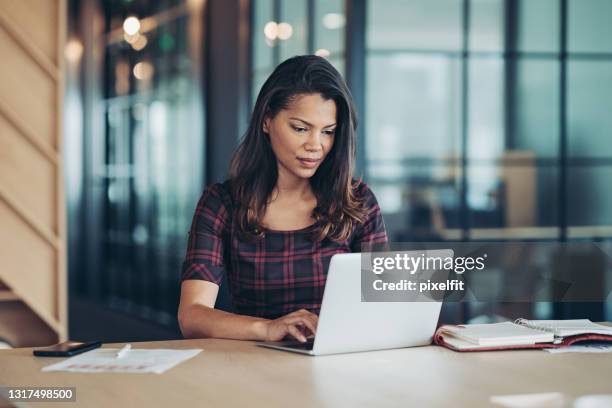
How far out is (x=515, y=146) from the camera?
14.1 feet

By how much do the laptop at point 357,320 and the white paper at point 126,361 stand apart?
0.77ft

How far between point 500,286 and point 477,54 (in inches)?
46.0

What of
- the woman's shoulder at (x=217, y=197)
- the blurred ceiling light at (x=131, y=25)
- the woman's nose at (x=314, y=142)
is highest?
the blurred ceiling light at (x=131, y=25)

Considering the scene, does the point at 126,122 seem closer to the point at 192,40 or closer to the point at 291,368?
the point at 192,40

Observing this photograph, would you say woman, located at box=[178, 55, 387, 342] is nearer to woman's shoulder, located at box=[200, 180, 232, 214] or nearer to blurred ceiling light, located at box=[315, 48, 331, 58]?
woman's shoulder, located at box=[200, 180, 232, 214]

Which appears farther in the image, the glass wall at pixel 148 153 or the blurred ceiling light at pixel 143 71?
the blurred ceiling light at pixel 143 71

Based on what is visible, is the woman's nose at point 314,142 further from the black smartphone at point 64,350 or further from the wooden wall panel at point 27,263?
the wooden wall panel at point 27,263

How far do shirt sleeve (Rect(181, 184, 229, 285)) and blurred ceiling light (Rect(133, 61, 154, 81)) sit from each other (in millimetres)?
3905

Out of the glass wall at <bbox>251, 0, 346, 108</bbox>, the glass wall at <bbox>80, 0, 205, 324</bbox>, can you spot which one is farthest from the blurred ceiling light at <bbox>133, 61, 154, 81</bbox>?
the glass wall at <bbox>251, 0, 346, 108</bbox>

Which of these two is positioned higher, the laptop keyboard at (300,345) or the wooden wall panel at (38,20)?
the wooden wall panel at (38,20)

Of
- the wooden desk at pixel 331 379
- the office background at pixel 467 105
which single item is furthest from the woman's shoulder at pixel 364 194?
the office background at pixel 467 105

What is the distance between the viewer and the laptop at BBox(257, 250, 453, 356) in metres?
1.75

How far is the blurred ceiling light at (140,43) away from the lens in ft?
20.2

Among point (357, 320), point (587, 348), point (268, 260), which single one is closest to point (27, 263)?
point (268, 260)
